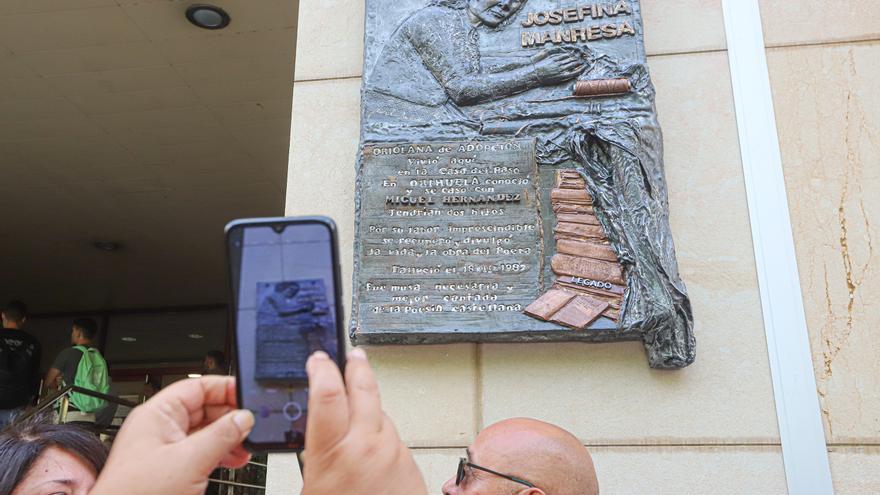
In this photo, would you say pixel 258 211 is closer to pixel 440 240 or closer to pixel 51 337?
pixel 51 337

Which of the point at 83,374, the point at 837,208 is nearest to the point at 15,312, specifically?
the point at 83,374

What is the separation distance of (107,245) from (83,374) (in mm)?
4285

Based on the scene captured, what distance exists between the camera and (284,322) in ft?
3.27

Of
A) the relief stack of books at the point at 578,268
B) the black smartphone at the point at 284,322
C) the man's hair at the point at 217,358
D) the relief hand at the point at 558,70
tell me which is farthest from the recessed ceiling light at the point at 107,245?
the black smartphone at the point at 284,322

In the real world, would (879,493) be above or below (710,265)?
below

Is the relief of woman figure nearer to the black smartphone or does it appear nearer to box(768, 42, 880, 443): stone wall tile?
box(768, 42, 880, 443): stone wall tile

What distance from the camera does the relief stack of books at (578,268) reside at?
2.81 meters

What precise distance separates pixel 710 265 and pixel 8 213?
359 inches

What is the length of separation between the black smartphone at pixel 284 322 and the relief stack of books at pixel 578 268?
6.21 ft

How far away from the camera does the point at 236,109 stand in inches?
281

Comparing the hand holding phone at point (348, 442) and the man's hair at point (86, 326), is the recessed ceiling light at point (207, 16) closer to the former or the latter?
the man's hair at point (86, 326)

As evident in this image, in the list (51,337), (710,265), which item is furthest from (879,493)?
(51,337)

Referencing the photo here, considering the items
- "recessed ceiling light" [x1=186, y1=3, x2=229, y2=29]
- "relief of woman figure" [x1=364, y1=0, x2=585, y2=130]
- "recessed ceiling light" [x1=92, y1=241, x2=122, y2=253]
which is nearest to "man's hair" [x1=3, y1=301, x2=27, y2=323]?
"recessed ceiling light" [x1=186, y1=3, x2=229, y2=29]

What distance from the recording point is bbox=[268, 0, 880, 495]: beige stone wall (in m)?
2.80
